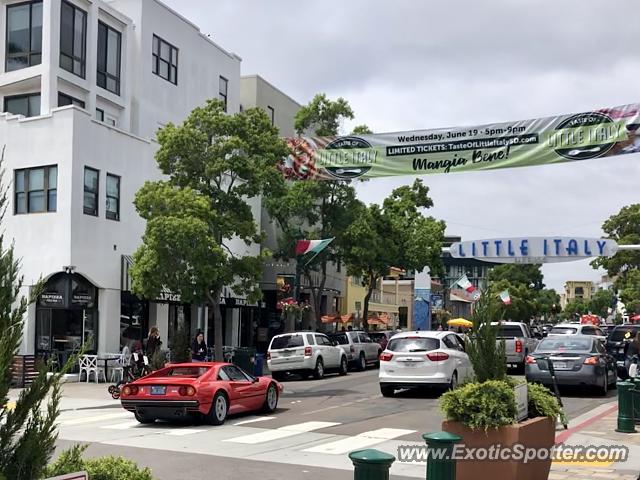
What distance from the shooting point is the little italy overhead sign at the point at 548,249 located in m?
16.7

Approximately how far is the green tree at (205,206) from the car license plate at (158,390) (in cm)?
623

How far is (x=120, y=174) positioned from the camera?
87.1ft

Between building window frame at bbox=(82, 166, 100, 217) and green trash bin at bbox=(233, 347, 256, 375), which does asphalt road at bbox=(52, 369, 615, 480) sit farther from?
building window frame at bbox=(82, 166, 100, 217)

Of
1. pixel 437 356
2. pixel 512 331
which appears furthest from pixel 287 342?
pixel 437 356

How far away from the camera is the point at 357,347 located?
97.9 ft

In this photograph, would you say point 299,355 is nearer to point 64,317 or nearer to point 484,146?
point 64,317

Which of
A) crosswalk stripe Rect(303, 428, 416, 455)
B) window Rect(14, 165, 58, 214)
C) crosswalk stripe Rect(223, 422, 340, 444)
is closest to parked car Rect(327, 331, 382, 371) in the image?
window Rect(14, 165, 58, 214)

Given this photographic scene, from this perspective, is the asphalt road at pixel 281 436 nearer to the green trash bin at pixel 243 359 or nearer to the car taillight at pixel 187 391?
the car taillight at pixel 187 391

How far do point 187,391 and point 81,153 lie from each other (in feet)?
42.5

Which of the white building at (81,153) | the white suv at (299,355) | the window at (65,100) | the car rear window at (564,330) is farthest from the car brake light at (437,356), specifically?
the window at (65,100)

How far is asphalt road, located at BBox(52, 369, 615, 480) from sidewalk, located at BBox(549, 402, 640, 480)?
1333mm

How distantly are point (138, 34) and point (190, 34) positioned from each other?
3649 mm

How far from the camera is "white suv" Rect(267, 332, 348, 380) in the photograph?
25.7 m

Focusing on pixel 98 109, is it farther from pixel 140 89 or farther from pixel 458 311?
pixel 458 311
